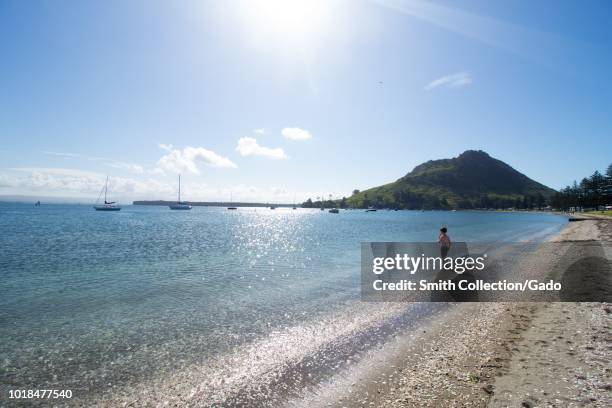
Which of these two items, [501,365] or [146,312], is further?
[146,312]

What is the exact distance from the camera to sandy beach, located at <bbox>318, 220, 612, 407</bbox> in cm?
938

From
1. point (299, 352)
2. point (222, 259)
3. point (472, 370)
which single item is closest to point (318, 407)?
point (299, 352)

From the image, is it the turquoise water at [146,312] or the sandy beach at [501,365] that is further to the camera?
the turquoise water at [146,312]

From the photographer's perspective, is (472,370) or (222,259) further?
(222,259)

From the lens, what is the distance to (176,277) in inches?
1155

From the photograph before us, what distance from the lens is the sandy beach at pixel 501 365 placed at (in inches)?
369

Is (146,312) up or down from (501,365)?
down

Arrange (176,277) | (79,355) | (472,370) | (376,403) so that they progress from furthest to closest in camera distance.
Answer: (176,277) < (79,355) < (472,370) < (376,403)

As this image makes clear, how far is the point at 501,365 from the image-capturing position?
1129 centimetres

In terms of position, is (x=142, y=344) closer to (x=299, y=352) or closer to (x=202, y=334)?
(x=202, y=334)

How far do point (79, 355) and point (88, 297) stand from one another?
34.5 feet

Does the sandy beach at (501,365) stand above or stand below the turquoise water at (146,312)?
above

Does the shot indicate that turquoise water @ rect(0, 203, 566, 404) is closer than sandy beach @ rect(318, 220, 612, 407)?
No

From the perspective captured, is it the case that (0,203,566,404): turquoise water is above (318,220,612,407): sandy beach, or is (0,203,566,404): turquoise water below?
below
